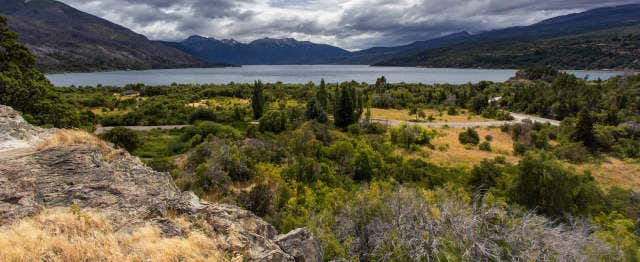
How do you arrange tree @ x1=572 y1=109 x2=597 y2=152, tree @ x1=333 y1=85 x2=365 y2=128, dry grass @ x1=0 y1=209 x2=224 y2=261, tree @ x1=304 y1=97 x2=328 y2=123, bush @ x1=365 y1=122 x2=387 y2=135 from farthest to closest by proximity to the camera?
tree @ x1=304 y1=97 x2=328 y2=123 → tree @ x1=333 y1=85 x2=365 y2=128 → bush @ x1=365 y1=122 x2=387 y2=135 → tree @ x1=572 y1=109 x2=597 y2=152 → dry grass @ x1=0 y1=209 x2=224 y2=261

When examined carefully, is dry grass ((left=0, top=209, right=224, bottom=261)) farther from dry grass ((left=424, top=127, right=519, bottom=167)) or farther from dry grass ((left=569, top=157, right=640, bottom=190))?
dry grass ((left=569, top=157, right=640, bottom=190))

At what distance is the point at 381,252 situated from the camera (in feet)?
24.2

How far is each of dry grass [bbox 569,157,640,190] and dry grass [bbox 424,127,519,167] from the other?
567cm

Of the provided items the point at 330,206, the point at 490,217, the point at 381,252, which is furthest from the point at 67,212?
Answer: the point at 490,217

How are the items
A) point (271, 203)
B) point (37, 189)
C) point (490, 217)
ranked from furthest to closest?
point (271, 203), point (490, 217), point (37, 189)

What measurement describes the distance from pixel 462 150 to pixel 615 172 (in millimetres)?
11908

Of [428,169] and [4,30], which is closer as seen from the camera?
[4,30]

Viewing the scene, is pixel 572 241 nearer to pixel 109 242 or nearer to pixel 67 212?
pixel 109 242

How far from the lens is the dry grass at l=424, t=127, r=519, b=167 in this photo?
2829 cm

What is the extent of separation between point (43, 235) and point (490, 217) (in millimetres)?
9588

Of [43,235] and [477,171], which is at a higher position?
[43,235]

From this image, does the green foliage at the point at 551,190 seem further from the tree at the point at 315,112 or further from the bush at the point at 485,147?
the tree at the point at 315,112

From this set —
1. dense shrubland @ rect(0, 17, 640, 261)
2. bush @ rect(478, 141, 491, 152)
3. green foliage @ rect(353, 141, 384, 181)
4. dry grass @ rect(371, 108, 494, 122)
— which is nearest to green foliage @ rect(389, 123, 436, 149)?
dense shrubland @ rect(0, 17, 640, 261)

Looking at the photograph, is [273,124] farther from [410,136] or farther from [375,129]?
[410,136]
